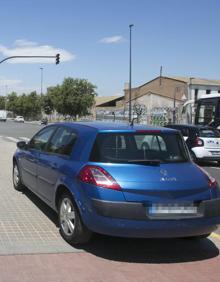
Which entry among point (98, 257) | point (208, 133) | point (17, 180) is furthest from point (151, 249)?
point (208, 133)

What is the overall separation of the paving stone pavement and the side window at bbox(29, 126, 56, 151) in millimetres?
961

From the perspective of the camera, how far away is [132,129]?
6.28 meters

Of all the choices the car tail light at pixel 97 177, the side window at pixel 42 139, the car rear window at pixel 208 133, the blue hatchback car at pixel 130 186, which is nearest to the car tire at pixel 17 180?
the side window at pixel 42 139

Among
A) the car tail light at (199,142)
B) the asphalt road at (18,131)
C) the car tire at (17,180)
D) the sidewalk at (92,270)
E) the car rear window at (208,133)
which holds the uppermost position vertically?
the car rear window at (208,133)

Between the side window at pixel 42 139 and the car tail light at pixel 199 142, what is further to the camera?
the car tail light at pixel 199 142

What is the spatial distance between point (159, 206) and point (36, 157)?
2877 mm

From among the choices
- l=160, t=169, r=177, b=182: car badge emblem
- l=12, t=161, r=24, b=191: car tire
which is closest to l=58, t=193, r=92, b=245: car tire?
l=160, t=169, r=177, b=182: car badge emblem

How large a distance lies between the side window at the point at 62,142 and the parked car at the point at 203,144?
10083 millimetres

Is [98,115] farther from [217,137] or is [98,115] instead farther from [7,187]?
[7,187]

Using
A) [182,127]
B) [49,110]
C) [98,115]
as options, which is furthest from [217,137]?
[49,110]

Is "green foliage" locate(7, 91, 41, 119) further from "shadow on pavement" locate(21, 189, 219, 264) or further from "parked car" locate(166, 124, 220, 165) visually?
"shadow on pavement" locate(21, 189, 219, 264)

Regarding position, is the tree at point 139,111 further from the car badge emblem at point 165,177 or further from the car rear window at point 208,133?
the car badge emblem at point 165,177

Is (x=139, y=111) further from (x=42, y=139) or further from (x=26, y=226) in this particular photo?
(x=26, y=226)

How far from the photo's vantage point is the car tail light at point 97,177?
552 cm
